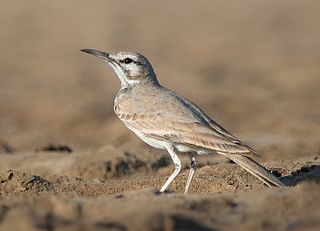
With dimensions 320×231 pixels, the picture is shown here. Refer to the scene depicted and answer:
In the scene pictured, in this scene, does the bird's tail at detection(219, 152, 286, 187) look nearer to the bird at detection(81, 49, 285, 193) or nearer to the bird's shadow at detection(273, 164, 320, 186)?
the bird at detection(81, 49, 285, 193)

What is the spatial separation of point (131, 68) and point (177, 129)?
1.45m

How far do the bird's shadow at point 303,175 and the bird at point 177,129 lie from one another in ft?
2.79

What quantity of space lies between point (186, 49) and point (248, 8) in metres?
8.20

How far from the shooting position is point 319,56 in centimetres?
2409

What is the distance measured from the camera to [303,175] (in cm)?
923

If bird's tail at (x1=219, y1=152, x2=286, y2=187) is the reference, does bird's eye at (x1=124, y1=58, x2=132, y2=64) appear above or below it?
above

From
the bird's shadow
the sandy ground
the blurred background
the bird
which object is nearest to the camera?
the sandy ground

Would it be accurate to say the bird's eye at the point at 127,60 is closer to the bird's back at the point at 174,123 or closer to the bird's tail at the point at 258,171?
the bird's back at the point at 174,123

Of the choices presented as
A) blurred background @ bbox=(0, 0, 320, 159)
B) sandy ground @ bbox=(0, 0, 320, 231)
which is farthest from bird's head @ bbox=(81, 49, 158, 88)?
blurred background @ bbox=(0, 0, 320, 159)

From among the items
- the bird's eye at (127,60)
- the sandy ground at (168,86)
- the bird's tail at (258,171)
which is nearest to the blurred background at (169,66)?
the sandy ground at (168,86)

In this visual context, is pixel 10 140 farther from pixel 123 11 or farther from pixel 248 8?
pixel 248 8

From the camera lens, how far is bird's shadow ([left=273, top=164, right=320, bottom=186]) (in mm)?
8922

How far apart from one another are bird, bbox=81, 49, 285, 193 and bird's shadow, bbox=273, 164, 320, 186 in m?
0.85

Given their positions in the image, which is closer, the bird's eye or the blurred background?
the bird's eye
